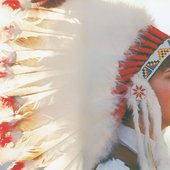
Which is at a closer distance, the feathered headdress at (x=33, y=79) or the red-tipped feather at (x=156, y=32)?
the feathered headdress at (x=33, y=79)

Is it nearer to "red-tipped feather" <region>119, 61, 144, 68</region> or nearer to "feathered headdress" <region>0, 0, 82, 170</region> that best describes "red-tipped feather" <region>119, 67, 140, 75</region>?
"red-tipped feather" <region>119, 61, 144, 68</region>

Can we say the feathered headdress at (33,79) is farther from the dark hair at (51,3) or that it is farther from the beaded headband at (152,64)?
the beaded headband at (152,64)

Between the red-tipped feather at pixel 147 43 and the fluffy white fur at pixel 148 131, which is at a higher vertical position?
the red-tipped feather at pixel 147 43

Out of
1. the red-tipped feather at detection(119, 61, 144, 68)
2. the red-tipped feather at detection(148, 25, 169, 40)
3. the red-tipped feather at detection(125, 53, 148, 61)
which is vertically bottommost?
the red-tipped feather at detection(119, 61, 144, 68)

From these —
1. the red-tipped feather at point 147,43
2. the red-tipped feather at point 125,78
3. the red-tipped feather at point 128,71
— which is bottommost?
the red-tipped feather at point 125,78

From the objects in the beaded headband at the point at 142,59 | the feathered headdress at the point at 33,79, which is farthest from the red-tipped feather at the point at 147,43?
the feathered headdress at the point at 33,79

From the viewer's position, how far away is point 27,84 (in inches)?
40.3

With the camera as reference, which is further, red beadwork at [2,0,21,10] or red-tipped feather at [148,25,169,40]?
red-tipped feather at [148,25,169,40]

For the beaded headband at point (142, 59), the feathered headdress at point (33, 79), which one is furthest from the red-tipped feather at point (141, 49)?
the feathered headdress at point (33, 79)

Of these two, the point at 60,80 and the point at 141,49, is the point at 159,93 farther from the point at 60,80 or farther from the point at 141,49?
the point at 60,80

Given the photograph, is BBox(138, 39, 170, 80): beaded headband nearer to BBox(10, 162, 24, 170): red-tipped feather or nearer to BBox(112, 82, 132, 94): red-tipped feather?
BBox(112, 82, 132, 94): red-tipped feather

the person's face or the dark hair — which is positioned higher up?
the dark hair

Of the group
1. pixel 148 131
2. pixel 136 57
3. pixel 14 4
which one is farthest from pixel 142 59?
pixel 14 4

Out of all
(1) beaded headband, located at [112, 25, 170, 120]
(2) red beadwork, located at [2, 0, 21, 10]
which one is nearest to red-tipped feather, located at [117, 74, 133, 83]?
(1) beaded headband, located at [112, 25, 170, 120]
